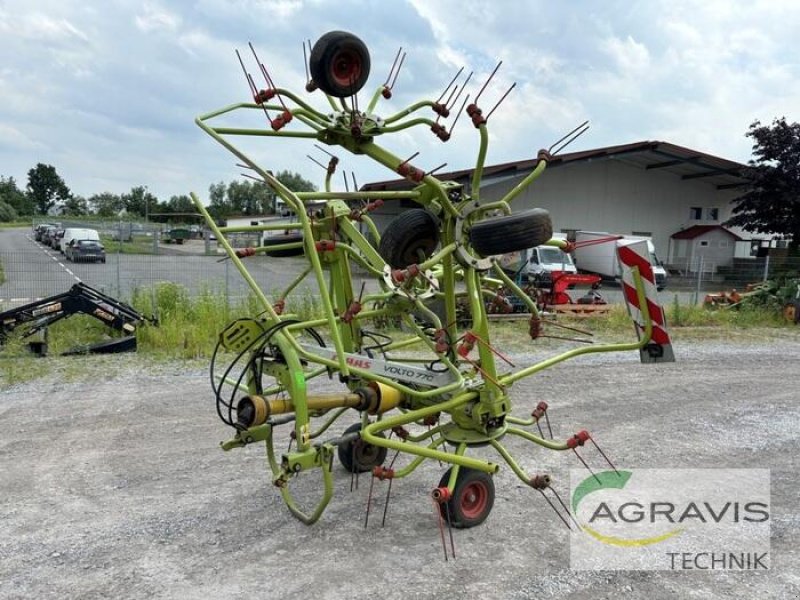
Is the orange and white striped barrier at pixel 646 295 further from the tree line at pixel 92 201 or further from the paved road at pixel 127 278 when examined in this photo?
the tree line at pixel 92 201

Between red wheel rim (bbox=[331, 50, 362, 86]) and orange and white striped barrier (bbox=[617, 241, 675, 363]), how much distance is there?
2097mm

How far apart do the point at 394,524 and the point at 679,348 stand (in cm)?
807

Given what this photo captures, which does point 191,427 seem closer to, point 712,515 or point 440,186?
point 440,186

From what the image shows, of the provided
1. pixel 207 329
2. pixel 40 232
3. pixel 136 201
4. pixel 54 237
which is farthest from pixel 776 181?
pixel 136 201

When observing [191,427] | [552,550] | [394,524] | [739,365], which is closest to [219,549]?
[394,524]

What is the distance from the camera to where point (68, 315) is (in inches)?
348

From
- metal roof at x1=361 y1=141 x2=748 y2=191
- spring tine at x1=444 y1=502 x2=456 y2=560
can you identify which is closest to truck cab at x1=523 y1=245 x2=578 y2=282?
metal roof at x1=361 y1=141 x2=748 y2=191

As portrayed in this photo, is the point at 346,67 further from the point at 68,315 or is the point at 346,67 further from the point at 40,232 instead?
the point at 40,232

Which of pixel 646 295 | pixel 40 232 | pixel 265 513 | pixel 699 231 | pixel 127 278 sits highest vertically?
pixel 699 231

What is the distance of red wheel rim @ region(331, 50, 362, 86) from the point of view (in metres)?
3.55

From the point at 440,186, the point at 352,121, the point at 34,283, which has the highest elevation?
the point at 352,121

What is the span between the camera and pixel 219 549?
11.8 ft

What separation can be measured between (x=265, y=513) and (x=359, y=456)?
89cm

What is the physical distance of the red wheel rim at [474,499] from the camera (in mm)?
3850
